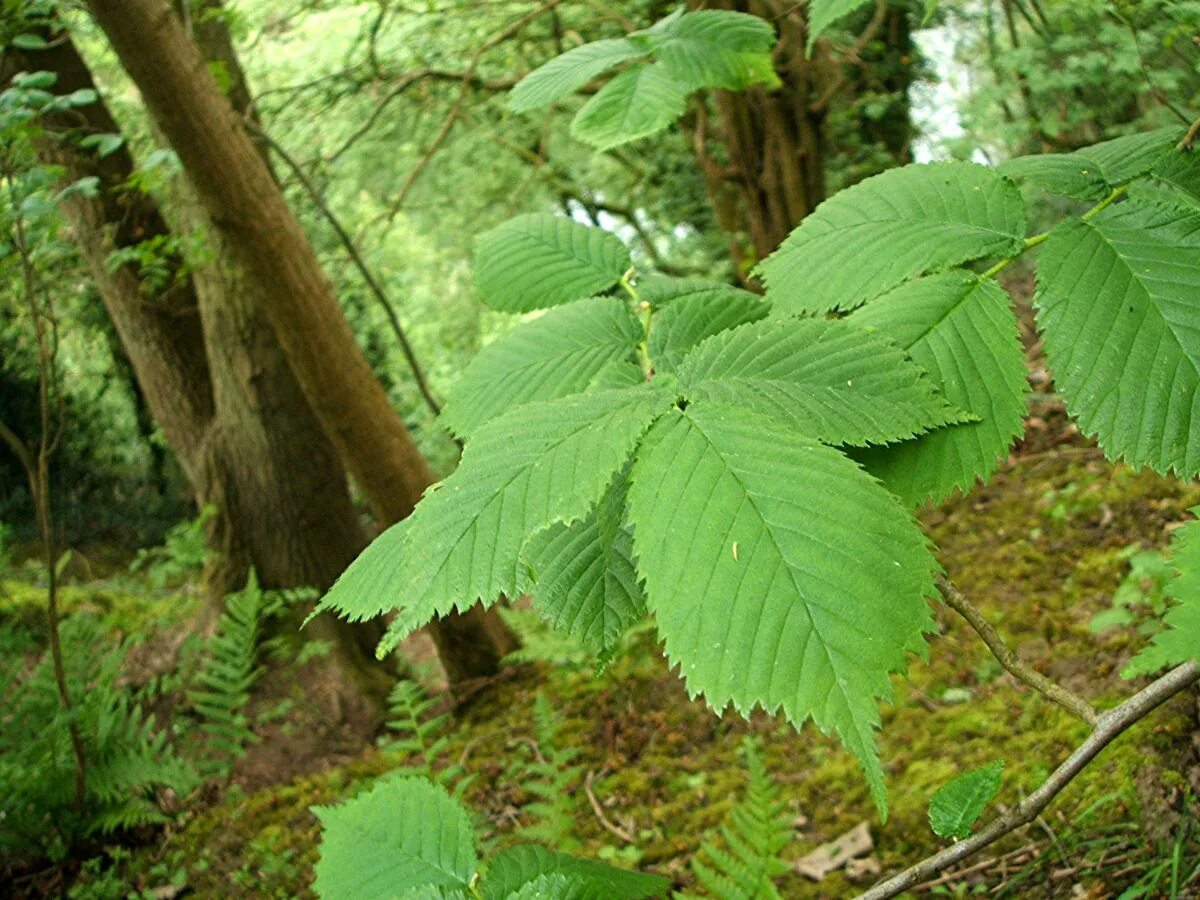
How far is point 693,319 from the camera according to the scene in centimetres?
97

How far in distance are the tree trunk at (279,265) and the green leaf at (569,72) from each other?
1745mm

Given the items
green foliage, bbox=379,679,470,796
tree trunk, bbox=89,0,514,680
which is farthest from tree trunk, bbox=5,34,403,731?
green foliage, bbox=379,679,470,796

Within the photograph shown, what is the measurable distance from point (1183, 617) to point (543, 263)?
809 mm

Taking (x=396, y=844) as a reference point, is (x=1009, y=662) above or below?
above

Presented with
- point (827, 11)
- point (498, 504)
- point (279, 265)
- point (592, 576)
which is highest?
point (279, 265)

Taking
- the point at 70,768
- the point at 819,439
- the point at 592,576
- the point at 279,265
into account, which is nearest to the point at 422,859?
the point at 592,576

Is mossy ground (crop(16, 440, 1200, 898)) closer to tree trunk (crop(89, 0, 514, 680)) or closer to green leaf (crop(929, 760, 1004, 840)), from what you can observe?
tree trunk (crop(89, 0, 514, 680))

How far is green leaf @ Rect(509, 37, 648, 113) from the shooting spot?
1.29 m

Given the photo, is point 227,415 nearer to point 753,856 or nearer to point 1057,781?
point 753,856

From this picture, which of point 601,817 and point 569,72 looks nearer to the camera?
point 569,72

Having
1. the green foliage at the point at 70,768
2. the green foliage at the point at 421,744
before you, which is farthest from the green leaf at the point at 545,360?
the green foliage at the point at 70,768

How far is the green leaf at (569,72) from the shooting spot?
1.29m

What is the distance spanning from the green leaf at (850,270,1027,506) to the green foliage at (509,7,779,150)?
0.57 meters

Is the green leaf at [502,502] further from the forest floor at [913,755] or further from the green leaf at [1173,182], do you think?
the forest floor at [913,755]
